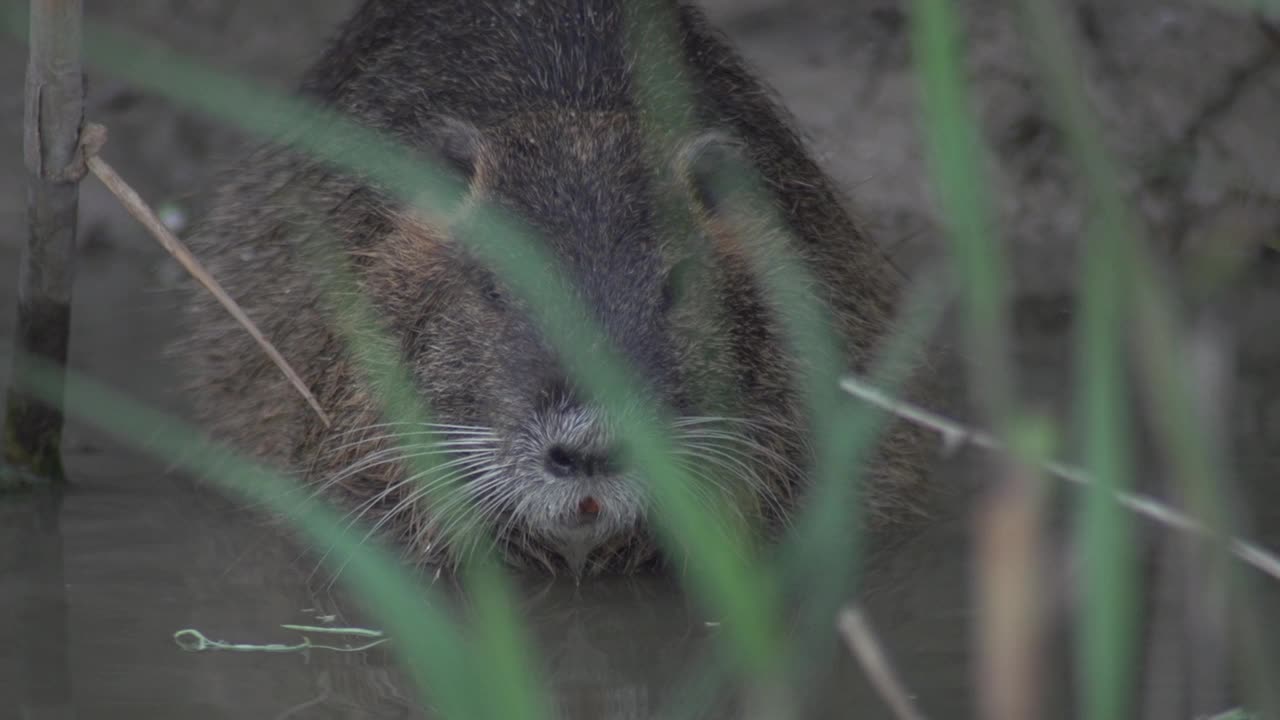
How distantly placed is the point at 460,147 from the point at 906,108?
2.52m

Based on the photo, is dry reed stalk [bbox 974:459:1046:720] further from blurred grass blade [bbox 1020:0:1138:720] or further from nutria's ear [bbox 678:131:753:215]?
nutria's ear [bbox 678:131:753:215]

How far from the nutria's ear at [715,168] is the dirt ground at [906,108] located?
182 centimetres

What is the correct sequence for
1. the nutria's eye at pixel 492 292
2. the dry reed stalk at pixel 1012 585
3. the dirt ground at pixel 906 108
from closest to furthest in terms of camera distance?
the dry reed stalk at pixel 1012 585
the nutria's eye at pixel 492 292
the dirt ground at pixel 906 108

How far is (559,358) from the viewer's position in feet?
9.36

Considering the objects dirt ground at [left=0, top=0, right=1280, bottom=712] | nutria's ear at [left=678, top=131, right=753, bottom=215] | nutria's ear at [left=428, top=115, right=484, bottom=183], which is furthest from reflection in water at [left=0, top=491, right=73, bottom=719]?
dirt ground at [left=0, top=0, right=1280, bottom=712]

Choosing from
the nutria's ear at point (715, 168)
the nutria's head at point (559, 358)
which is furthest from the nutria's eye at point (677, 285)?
the nutria's ear at point (715, 168)

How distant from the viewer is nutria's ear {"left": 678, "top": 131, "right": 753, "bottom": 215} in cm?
327

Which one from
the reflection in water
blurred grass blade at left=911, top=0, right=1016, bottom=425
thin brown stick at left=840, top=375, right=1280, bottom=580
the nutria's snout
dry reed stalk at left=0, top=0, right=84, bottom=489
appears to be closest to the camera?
blurred grass blade at left=911, top=0, right=1016, bottom=425

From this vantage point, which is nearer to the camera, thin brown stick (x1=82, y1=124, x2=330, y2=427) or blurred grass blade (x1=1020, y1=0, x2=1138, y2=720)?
blurred grass blade (x1=1020, y1=0, x2=1138, y2=720)

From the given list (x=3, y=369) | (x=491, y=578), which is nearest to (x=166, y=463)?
(x=3, y=369)

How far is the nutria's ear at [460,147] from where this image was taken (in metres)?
3.27

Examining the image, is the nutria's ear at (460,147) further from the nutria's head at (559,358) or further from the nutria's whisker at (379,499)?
the nutria's whisker at (379,499)

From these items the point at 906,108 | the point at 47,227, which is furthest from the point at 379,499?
the point at 906,108

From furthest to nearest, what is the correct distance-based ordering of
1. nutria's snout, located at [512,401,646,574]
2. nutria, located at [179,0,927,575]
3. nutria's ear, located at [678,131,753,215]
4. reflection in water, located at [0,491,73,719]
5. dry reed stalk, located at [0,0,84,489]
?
nutria's ear, located at [678,131,753,215]
nutria, located at [179,0,927,575]
dry reed stalk, located at [0,0,84,489]
nutria's snout, located at [512,401,646,574]
reflection in water, located at [0,491,73,719]
